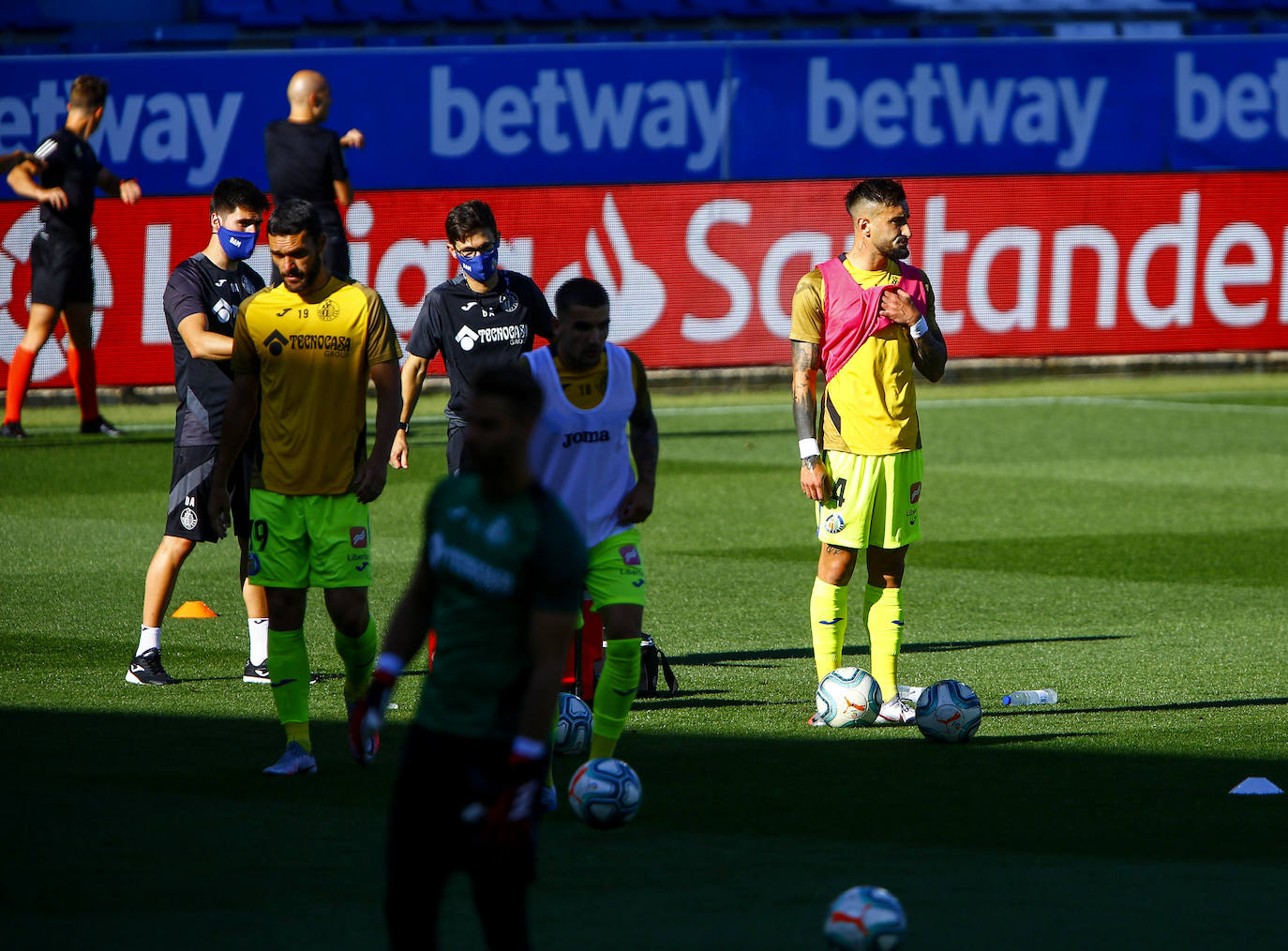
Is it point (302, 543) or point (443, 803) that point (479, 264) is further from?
point (443, 803)

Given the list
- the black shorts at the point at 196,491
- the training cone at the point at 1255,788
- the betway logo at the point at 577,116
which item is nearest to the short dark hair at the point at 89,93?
the black shorts at the point at 196,491

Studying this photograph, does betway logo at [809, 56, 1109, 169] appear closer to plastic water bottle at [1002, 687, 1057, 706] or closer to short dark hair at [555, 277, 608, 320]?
plastic water bottle at [1002, 687, 1057, 706]

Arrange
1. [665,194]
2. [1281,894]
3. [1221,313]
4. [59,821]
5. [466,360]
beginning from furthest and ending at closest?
1. [1221,313]
2. [665,194]
3. [466,360]
4. [59,821]
5. [1281,894]

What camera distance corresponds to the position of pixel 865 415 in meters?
8.36

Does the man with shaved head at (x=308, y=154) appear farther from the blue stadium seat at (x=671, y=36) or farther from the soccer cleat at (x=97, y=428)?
the blue stadium seat at (x=671, y=36)

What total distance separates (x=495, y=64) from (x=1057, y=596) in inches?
605

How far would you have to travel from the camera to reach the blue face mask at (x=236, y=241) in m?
8.73

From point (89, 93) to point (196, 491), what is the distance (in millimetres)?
8207

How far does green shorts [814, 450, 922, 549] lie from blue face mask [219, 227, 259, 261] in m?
2.67

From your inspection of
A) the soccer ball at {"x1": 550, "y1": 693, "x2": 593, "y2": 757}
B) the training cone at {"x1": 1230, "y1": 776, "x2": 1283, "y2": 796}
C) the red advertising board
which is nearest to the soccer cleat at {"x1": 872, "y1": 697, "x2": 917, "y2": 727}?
the soccer ball at {"x1": 550, "y1": 693, "x2": 593, "y2": 757}

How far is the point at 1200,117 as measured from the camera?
2712cm

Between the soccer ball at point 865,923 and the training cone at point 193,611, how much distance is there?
21.3ft

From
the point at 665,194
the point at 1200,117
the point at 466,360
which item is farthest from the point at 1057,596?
the point at 1200,117

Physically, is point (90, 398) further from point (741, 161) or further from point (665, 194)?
point (741, 161)
